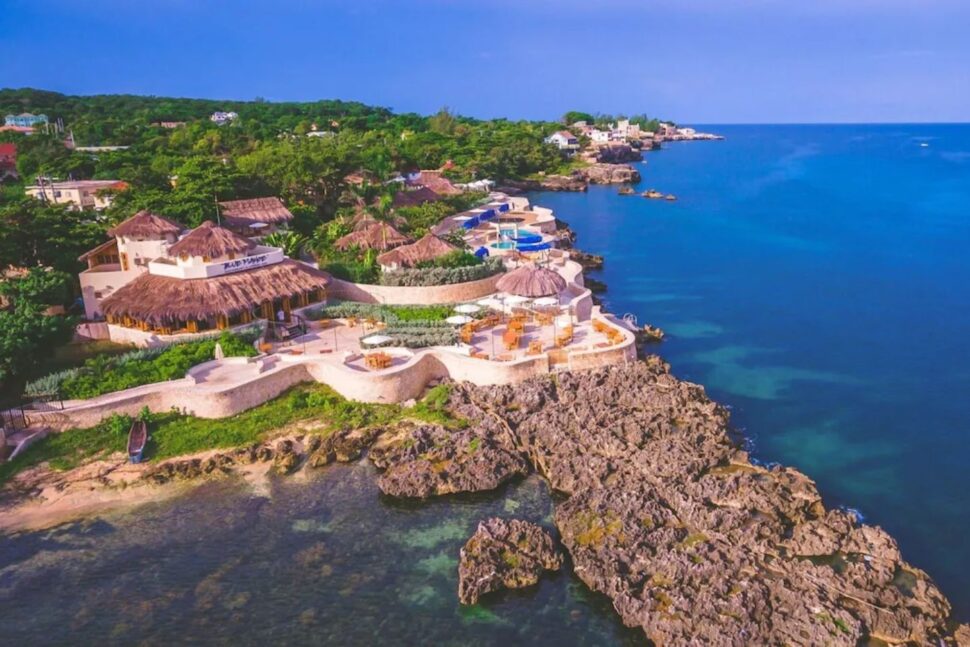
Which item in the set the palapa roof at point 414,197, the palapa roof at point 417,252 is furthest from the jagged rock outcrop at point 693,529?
the palapa roof at point 414,197

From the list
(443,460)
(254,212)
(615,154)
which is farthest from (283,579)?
(615,154)

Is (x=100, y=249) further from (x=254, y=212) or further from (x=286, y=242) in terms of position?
(x=254, y=212)

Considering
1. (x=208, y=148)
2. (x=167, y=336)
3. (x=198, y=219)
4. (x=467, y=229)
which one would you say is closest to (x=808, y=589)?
(x=167, y=336)

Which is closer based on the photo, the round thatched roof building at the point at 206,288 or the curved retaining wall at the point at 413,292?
the round thatched roof building at the point at 206,288

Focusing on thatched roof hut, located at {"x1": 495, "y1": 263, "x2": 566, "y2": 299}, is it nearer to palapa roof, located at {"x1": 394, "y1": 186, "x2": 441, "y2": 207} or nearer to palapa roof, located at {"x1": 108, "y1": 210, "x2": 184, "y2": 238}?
palapa roof, located at {"x1": 108, "y1": 210, "x2": 184, "y2": 238}

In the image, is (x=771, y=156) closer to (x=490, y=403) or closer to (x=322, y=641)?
(x=490, y=403)

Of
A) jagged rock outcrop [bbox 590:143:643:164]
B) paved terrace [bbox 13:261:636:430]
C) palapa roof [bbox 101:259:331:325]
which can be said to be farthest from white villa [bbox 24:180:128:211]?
jagged rock outcrop [bbox 590:143:643:164]

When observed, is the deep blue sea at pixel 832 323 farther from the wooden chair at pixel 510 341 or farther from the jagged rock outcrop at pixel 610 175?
the jagged rock outcrop at pixel 610 175
